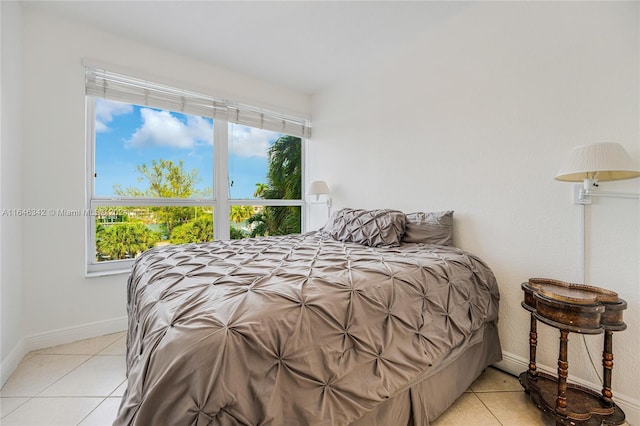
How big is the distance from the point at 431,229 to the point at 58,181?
2925 millimetres

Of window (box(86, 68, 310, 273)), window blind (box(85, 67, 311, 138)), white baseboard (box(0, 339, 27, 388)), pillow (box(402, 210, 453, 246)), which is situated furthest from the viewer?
window (box(86, 68, 310, 273))

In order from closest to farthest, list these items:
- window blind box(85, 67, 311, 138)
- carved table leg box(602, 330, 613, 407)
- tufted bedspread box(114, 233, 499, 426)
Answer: tufted bedspread box(114, 233, 499, 426) → carved table leg box(602, 330, 613, 407) → window blind box(85, 67, 311, 138)

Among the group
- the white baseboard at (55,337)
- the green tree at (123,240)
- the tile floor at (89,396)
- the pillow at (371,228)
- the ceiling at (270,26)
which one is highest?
the ceiling at (270,26)

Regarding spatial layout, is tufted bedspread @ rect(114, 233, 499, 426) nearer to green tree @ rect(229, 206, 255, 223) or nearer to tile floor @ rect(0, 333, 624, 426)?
tile floor @ rect(0, 333, 624, 426)

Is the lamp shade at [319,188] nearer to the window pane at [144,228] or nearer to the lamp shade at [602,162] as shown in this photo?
the window pane at [144,228]

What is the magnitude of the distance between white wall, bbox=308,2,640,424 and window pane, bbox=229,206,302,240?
57.7 inches

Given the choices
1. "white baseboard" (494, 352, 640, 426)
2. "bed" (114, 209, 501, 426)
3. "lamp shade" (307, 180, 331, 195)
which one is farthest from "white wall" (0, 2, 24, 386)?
"white baseboard" (494, 352, 640, 426)

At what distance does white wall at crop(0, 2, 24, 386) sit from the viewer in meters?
A: 1.72

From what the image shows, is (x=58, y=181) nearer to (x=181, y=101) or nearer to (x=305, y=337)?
(x=181, y=101)

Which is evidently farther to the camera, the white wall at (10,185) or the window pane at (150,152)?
the window pane at (150,152)

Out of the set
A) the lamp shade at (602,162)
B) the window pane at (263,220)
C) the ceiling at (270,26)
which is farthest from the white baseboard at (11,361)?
the lamp shade at (602,162)

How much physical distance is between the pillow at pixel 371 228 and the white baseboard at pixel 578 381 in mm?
1023

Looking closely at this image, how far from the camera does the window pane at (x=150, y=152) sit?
8.27 feet

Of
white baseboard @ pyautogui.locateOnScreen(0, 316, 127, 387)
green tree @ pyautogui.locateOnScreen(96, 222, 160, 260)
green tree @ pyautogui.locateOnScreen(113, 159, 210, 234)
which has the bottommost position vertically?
white baseboard @ pyautogui.locateOnScreen(0, 316, 127, 387)
